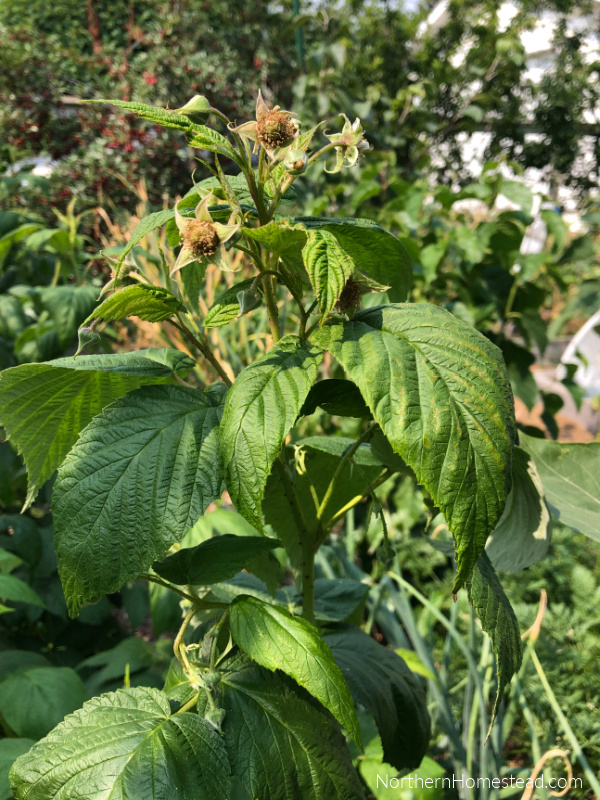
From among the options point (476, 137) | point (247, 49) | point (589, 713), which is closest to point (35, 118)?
point (247, 49)

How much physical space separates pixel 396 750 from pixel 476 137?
Result: 590 cm

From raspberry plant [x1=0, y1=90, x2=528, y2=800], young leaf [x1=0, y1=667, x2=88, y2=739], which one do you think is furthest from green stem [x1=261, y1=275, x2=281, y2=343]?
young leaf [x1=0, y1=667, x2=88, y2=739]

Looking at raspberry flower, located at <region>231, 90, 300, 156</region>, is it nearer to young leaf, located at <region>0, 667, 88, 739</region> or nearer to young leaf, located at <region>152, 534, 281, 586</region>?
young leaf, located at <region>152, 534, 281, 586</region>

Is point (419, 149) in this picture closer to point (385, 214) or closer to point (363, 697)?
point (385, 214)

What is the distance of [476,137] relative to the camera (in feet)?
18.4

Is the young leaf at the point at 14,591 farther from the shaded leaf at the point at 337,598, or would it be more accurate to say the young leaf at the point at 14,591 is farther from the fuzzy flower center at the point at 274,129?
the fuzzy flower center at the point at 274,129

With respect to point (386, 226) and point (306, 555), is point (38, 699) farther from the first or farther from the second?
point (386, 226)

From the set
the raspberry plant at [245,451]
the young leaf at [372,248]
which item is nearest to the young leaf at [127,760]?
the raspberry plant at [245,451]

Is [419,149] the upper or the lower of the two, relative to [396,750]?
upper

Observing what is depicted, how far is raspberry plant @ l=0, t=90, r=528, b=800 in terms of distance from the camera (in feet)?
1.49

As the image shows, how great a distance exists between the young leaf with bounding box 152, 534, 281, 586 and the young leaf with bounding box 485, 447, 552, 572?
26cm

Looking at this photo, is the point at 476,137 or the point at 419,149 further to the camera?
the point at 476,137

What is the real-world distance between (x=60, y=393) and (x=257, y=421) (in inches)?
9.9

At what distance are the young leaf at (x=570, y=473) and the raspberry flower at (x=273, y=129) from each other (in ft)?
1.66
